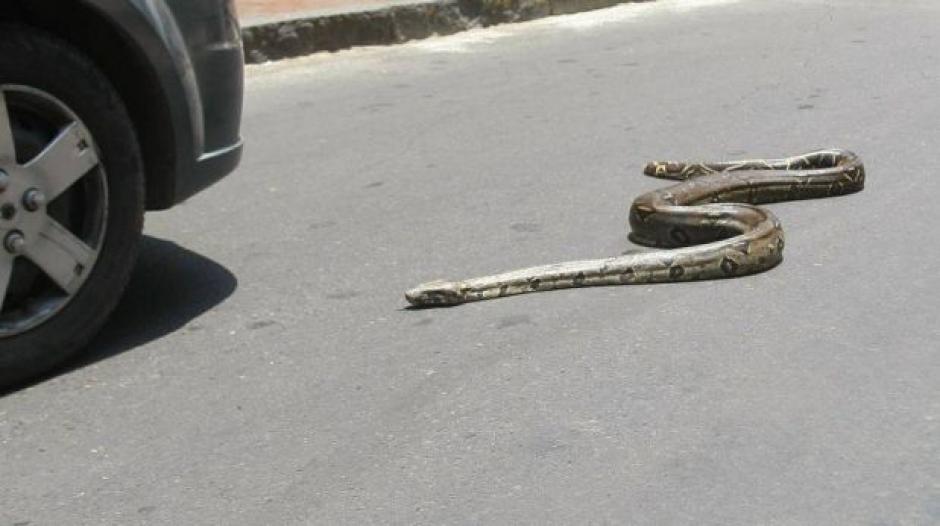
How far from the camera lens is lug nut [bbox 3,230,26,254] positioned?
474 cm

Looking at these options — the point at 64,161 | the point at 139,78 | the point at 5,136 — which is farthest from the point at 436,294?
the point at 5,136

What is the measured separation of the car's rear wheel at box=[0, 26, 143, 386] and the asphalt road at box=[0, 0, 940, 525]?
0.56 feet

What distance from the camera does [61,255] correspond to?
4.93 metres

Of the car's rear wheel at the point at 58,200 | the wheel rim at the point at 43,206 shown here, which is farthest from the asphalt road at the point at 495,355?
the wheel rim at the point at 43,206

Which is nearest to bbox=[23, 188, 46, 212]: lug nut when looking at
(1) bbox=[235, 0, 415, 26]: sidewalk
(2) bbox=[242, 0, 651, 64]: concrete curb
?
(2) bbox=[242, 0, 651, 64]: concrete curb

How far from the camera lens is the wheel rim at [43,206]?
4.75 m

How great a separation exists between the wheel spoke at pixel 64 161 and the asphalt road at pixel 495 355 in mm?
615

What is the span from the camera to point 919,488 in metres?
3.89

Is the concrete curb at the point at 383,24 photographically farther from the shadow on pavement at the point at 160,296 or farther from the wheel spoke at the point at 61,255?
the wheel spoke at the point at 61,255

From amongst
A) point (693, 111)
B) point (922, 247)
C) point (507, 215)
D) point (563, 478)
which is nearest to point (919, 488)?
point (563, 478)

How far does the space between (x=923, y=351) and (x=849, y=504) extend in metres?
1.24

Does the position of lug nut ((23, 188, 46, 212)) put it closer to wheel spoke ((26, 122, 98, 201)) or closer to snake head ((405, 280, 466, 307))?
wheel spoke ((26, 122, 98, 201))

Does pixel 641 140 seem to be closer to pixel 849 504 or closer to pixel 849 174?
pixel 849 174

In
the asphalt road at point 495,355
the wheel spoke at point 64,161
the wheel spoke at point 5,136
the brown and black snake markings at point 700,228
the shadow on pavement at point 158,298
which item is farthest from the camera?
the brown and black snake markings at point 700,228
